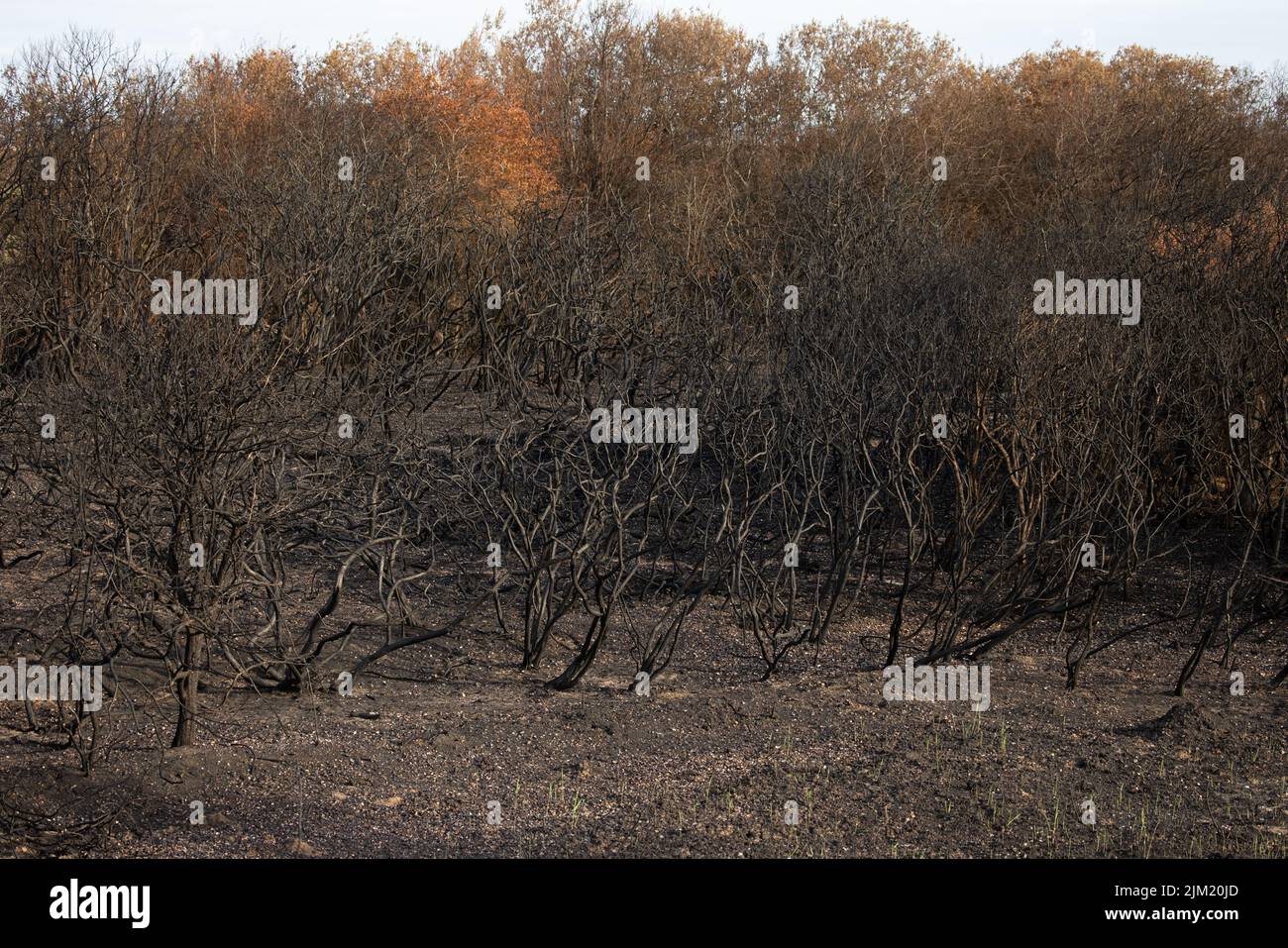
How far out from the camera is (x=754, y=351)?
11.9m

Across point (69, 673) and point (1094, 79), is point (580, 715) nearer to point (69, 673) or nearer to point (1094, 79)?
point (69, 673)

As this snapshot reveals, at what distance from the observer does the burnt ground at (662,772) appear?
22.9 ft

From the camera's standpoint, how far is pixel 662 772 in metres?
7.96

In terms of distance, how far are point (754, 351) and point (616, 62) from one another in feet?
99.4

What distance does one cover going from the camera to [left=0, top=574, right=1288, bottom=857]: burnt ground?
697cm
